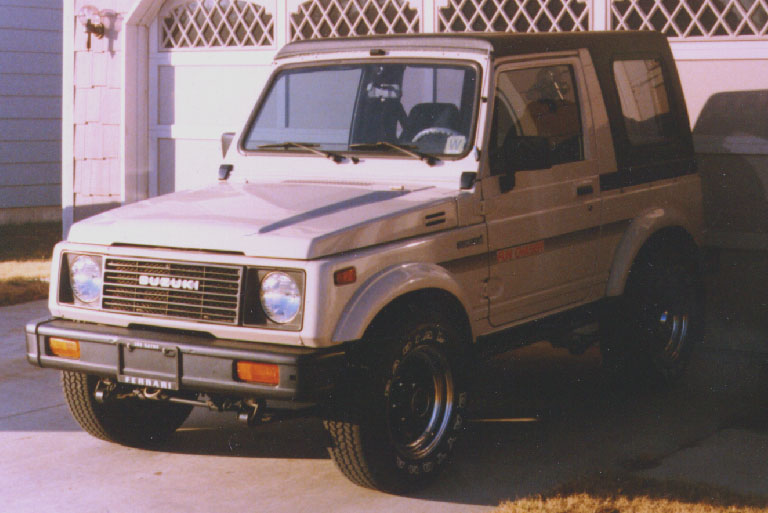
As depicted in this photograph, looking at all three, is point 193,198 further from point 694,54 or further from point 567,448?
point 694,54

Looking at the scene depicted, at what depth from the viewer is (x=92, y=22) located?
11.4 metres

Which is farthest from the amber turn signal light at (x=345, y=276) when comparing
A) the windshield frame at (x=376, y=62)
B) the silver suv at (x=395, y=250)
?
the windshield frame at (x=376, y=62)

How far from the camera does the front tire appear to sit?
5.15 metres

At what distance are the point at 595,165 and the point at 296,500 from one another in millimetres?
2573

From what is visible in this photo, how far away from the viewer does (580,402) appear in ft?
23.4

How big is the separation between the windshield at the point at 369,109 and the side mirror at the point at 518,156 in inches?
8.4

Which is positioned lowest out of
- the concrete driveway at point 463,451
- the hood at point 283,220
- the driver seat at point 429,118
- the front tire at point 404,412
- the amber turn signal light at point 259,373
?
the concrete driveway at point 463,451

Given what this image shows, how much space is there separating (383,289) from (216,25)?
20.8 feet

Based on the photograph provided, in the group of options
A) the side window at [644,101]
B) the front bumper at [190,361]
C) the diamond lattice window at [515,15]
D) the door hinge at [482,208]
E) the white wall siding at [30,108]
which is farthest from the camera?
the white wall siding at [30,108]

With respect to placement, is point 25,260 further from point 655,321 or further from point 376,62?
point 655,321

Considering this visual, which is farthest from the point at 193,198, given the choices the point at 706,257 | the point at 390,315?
the point at 706,257

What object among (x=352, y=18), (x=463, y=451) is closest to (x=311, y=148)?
(x=463, y=451)

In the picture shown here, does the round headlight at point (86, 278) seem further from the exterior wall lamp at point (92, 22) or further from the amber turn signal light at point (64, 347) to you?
the exterior wall lamp at point (92, 22)

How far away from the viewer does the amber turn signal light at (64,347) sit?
545 centimetres
